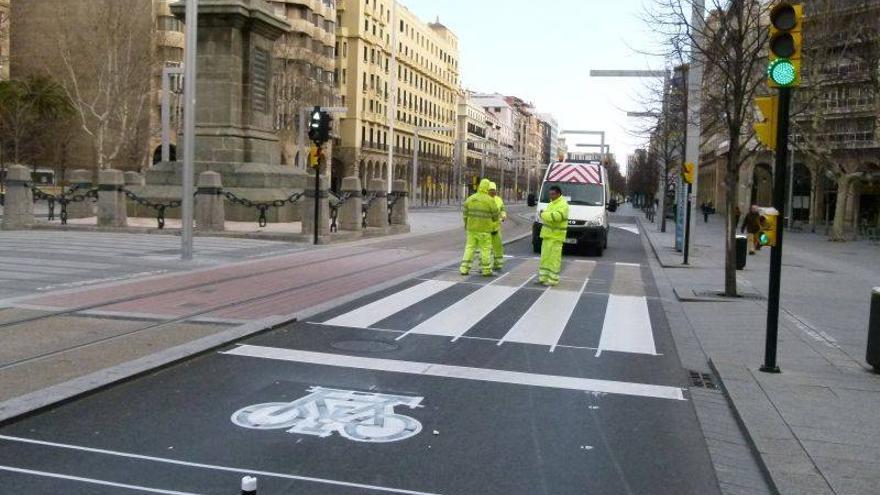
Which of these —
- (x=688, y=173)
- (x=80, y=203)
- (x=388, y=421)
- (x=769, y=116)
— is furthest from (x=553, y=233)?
(x=80, y=203)

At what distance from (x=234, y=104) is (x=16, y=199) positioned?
6.66 meters

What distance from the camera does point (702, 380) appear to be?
7.53 metres

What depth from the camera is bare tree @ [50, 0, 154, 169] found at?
50.3 m

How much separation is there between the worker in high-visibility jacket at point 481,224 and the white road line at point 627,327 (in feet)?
8.68

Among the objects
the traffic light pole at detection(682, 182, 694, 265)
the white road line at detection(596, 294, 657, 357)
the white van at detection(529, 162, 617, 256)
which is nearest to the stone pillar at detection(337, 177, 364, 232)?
the white van at detection(529, 162, 617, 256)

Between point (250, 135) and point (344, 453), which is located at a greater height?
point (250, 135)

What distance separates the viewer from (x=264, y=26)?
25828mm

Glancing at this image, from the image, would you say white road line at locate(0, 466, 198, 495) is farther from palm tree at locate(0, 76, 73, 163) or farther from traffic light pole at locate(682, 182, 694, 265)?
palm tree at locate(0, 76, 73, 163)

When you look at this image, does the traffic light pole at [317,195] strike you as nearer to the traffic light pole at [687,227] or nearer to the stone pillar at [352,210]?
the stone pillar at [352,210]

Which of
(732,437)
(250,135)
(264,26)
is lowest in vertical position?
(732,437)

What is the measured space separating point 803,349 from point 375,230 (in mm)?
18951

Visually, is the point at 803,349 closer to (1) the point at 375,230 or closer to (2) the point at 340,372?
(2) the point at 340,372

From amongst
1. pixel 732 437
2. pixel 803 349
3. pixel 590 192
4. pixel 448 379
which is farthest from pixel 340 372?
pixel 590 192

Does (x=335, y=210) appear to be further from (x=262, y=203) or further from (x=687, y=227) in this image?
(x=687, y=227)
